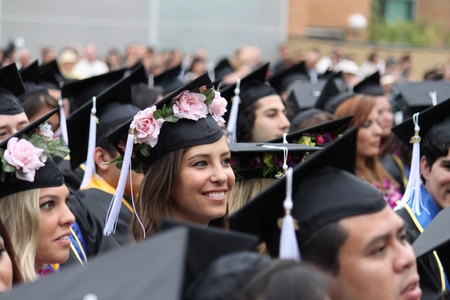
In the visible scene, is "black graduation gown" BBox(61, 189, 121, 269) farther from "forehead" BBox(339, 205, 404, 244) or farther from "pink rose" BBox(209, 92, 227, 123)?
"forehead" BBox(339, 205, 404, 244)

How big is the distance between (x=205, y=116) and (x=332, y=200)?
1563mm

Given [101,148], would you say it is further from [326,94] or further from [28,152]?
[326,94]

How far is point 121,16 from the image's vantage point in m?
21.2

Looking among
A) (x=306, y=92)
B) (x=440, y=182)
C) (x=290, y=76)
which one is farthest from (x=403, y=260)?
(x=290, y=76)

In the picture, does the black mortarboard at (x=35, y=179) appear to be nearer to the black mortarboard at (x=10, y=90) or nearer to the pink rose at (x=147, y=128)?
the pink rose at (x=147, y=128)

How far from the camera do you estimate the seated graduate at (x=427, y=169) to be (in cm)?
496

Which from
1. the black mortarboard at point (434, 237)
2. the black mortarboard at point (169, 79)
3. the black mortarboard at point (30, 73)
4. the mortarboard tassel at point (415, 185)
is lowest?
the black mortarboard at point (169, 79)

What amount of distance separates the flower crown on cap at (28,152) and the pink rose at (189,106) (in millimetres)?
596

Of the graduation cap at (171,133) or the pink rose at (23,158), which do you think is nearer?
the pink rose at (23,158)

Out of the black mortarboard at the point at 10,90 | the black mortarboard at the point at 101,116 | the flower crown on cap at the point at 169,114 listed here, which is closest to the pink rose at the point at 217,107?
the flower crown on cap at the point at 169,114

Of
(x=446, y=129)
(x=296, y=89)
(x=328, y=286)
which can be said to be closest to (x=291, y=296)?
(x=328, y=286)

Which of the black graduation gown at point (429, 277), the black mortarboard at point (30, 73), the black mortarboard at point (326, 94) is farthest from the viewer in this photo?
the black mortarboard at point (326, 94)

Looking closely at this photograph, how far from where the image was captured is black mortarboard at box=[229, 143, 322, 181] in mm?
4469

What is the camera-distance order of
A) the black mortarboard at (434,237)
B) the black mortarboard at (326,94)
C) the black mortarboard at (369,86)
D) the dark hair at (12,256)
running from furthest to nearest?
the black mortarboard at (369,86) → the black mortarboard at (326,94) → the black mortarboard at (434,237) → the dark hair at (12,256)
